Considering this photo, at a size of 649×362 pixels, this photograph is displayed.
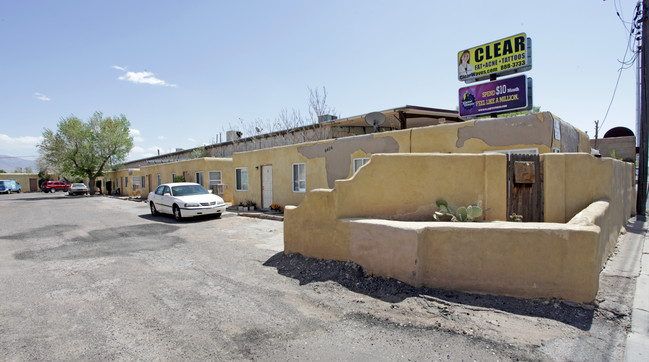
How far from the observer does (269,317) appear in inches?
164

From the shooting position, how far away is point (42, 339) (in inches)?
144

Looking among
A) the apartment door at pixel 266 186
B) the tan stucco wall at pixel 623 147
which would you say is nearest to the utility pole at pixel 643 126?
the tan stucco wall at pixel 623 147

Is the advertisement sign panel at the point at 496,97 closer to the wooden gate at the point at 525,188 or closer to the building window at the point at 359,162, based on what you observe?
Answer: the building window at the point at 359,162

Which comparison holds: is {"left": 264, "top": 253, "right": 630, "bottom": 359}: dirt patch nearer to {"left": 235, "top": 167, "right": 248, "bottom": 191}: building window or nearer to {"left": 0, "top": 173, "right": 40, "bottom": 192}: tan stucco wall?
{"left": 235, "top": 167, "right": 248, "bottom": 191}: building window

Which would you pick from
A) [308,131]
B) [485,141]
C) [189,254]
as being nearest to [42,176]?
[308,131]

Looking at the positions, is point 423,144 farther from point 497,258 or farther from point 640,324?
point 640,324

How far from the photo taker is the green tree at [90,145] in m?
38.5

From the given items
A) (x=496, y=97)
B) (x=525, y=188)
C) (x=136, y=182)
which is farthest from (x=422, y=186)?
(x=136, y=182)

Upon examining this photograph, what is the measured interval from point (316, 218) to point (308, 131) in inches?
579

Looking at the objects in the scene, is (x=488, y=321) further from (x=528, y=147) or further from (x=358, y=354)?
(x=528, y=147)

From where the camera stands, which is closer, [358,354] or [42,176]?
[358,354]

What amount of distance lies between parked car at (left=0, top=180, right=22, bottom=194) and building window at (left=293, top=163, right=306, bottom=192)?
5986 cm

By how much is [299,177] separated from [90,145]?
35.1m

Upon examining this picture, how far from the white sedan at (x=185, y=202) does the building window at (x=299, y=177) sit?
3070 millimetres
